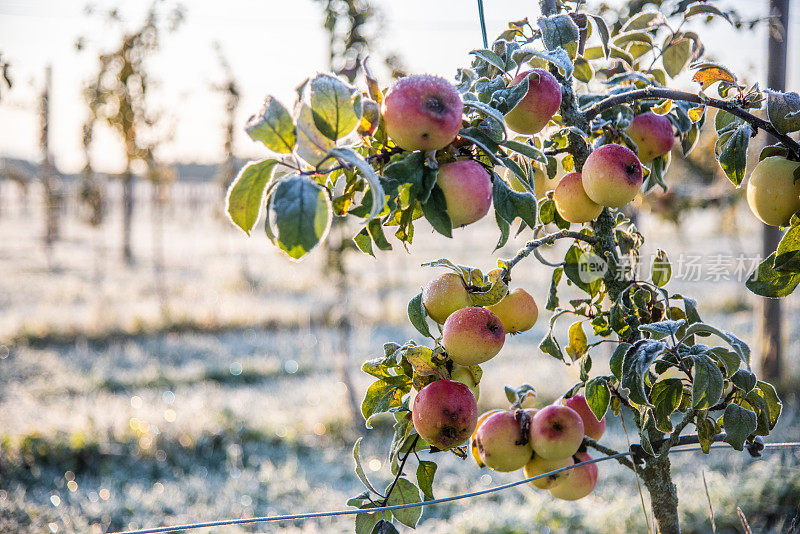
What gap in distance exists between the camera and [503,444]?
3.18 feet

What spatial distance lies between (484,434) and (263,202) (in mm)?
544

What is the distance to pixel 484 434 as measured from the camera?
970 millimetres

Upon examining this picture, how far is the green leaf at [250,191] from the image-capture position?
0.61 m

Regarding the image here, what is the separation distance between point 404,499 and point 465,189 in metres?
0.50

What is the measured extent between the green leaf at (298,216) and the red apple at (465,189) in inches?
6.9

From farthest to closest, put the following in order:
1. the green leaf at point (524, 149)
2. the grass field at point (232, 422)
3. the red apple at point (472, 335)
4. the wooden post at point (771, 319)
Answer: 1. the wooden post at point (771, 319)
2. the grass field at point (232, 422)
3. the red apple at point (472, 335)
4. the green leaf at point (524, 149)

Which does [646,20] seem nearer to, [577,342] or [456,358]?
[577,342]

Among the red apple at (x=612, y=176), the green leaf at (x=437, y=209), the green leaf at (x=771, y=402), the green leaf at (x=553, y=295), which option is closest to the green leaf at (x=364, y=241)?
the green leaf at (x=437, y=209)

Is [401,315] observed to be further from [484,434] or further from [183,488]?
[484,434]

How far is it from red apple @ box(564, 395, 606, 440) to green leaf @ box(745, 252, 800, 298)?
13.8 inches

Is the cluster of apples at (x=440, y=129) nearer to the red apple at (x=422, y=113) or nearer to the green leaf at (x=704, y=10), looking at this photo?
the red apple at (x=422, y=113)

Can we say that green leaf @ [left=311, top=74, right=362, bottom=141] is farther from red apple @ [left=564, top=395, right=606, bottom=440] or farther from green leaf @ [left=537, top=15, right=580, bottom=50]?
red apple @ [left=564, top=395, right=606, bottom=440]

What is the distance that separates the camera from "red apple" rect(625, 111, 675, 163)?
1034mm

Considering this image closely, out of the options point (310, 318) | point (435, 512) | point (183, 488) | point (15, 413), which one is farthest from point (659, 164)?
point (310, 318)
